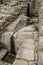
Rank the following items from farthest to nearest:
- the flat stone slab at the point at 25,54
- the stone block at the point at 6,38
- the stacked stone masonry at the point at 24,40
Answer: the stone block at the point at 6,38 → the flat stone slab at the point at 25,54 → the stacked stone masonry at the point at 24,40

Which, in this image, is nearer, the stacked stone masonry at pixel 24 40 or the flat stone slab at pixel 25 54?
the stacked stone masonry at pixel 24 40

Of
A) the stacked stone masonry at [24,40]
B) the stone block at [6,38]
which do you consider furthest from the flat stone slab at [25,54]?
the stone block at [6,38]

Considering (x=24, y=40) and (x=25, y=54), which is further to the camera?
(x=24, y=40)

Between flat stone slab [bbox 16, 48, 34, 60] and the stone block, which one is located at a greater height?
flat stone slab [bbox 16, 48, 34, 60]

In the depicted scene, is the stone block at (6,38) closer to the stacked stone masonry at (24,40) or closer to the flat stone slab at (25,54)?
the stacked stone masonry at (24,40)

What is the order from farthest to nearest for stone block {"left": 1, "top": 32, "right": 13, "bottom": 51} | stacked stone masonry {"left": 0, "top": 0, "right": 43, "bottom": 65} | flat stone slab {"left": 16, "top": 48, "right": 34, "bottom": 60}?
stone block {"left": 1, "top": 32, "right": 13, "bottom": 51}
flat stone slab {"left": 16, "top": 48, "right": 34, "bottom": 60}
stacked stone masonry {"left": 0, "top": 0, "right": 43, "bottom": 65}

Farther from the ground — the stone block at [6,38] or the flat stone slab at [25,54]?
the flat stone slab at [25,54]

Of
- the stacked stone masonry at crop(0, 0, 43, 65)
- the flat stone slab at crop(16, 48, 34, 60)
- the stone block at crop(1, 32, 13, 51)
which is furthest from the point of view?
the stone block at crop(1, 32, 13, 51)

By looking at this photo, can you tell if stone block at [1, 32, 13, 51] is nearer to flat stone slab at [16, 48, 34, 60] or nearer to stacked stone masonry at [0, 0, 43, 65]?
stacked stone masonry at [0, 0, 43, 65]

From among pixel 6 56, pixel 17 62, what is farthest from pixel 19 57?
pixel 6 56

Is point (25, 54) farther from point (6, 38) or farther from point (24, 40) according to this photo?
point (6, 38)

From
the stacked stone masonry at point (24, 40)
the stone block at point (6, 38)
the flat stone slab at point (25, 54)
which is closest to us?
the stacked stone masonry at point (24, 40)

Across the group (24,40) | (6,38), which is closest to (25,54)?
(24,40)

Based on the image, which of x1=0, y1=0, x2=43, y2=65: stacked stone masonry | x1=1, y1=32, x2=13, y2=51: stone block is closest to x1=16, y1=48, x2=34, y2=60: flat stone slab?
x1=0, y1=0, x2=43, y2=65: stacked stone masonry
